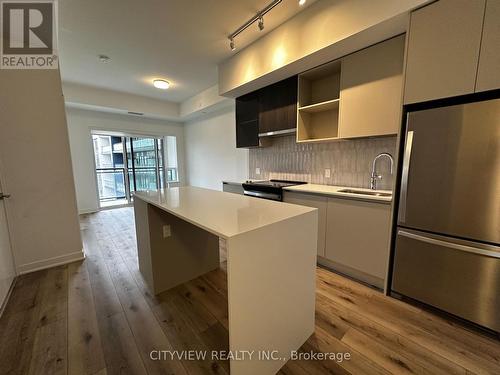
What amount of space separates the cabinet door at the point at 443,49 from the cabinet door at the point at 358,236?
0.97 metres

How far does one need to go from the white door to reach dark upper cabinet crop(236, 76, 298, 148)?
3050 mm

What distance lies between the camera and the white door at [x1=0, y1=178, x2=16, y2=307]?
1915mm

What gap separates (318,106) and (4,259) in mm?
3719

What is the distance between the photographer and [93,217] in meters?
4.77

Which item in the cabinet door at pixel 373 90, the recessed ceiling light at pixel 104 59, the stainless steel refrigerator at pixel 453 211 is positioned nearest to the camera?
the stainless steel refrigerator at pixel 453 211

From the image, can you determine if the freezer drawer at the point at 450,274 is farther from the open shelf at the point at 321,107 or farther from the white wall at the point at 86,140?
the white wall at the point at 86,140

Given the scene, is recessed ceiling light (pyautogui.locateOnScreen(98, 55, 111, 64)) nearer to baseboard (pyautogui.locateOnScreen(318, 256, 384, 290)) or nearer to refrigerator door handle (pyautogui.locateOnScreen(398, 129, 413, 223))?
refrigerator door handle (pyautogui.locateOnScreen(398, 129, 413, 223))

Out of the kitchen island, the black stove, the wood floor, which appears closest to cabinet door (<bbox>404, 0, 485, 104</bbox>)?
the kitchen island

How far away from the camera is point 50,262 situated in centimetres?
258

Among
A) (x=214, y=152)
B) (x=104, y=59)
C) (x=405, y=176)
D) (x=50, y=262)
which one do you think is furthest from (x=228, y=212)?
(x=214, y=152)

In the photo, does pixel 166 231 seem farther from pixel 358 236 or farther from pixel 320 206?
pixel 358 236

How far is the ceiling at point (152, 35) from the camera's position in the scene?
2090 mm

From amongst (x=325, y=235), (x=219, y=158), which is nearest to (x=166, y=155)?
(x=219, y=158)

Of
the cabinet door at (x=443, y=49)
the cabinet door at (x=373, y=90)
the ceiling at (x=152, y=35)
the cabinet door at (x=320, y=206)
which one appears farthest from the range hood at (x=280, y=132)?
the cabinet door at (x=443, y=49)
